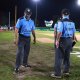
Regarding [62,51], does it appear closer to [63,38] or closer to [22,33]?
[63,38]

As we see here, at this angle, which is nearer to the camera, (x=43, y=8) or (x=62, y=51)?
(x=62, y=51)

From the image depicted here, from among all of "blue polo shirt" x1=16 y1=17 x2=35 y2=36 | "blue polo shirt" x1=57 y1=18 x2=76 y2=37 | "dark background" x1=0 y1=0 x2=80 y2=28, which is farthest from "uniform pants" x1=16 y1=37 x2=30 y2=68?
"dark background" x1=0 y1=0 x2=80 y2=28

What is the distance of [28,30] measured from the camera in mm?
10477

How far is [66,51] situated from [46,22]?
56.0 metres

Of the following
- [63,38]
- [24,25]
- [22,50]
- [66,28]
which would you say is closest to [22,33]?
[24,25]

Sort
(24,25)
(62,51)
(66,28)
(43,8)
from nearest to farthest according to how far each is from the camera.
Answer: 1. (66,28)
2. (62,51)
3. (24,25)
4. (43,8)

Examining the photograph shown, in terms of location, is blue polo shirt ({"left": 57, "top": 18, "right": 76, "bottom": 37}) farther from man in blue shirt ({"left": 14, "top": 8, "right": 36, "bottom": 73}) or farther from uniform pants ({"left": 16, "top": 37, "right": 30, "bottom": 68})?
uniform pants ({"left": 16, "top": 37, "right": 30, "bottom": 68})

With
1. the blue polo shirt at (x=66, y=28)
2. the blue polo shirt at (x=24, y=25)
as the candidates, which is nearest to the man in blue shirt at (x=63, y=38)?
the blue polo shirt at (x=66, y=28)

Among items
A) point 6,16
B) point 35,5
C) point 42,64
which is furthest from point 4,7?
point 42,64

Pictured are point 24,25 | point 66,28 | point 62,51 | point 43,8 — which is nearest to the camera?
point 66,28

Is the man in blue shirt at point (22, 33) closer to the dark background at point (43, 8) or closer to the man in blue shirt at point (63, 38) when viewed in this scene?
the man in blue shirt at point (63, 38)

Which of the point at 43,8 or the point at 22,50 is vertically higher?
the point at 43,8

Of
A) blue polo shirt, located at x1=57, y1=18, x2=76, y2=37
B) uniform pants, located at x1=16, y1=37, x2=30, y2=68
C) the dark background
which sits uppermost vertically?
the dark background

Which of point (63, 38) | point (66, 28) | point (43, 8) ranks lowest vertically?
point (63, 38)
